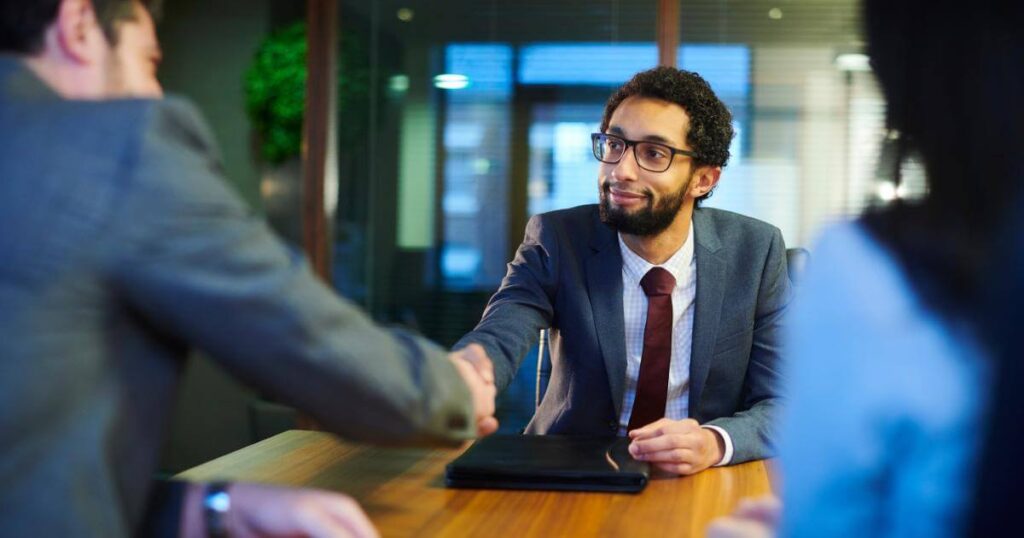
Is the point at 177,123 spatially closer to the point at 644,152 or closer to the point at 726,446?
the point at 726,446

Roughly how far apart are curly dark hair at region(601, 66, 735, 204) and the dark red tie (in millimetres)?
490

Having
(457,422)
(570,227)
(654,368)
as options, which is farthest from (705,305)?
(457,422)

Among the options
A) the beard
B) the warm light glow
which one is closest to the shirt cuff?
the beard

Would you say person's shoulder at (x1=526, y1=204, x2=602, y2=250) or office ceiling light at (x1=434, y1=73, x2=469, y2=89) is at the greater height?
office ceiling light at (x1=434, y1=73, x2=469, y2=89)

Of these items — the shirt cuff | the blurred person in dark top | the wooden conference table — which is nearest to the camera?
the blurred person in dark top

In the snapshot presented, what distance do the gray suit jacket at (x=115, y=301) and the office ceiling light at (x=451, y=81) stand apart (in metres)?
3.75

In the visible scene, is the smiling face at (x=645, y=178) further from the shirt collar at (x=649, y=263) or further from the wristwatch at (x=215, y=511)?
the wristwatch at (x=215, y=511)

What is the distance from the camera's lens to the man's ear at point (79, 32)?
1057 millimetres

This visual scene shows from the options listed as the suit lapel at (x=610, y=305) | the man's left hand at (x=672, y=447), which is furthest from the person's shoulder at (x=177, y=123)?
the suit lapel at (x=610, y=305)

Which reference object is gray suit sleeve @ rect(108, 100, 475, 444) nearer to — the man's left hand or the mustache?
the man's left hand

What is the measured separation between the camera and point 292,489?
1.16 metres

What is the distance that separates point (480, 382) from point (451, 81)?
10.8ft

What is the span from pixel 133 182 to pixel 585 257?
166cm

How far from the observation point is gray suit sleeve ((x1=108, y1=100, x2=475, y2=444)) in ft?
3.00
